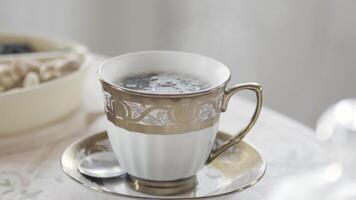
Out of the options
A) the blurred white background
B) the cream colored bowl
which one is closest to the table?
the cream colored bowl

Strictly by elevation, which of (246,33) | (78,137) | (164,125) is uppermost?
(164,125)

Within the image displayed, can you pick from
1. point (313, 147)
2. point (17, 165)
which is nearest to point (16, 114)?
point (17, 165)

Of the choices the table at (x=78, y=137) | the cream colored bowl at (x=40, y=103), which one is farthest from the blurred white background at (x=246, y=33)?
the cream colored bowl at (x=40, y=103)

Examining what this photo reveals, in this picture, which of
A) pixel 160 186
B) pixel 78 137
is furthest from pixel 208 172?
pixel 78 137

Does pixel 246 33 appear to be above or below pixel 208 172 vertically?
below

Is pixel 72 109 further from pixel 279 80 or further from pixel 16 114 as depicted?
pixel 279 80

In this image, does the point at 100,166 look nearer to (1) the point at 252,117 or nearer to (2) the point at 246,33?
(1) the point at 252,117

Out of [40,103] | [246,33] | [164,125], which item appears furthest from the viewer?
[246,33]
